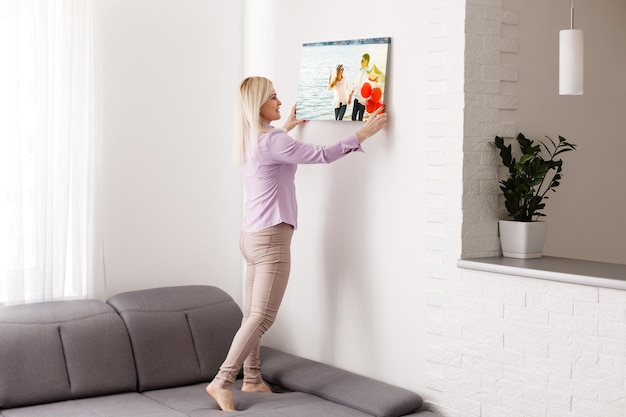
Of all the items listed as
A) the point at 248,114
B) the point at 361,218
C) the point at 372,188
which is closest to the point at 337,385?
the point at 361,218

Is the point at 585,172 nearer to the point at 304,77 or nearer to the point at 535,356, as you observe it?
the point at 535,356

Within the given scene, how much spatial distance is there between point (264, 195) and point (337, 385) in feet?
3.09

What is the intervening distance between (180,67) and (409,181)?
5.28 ft

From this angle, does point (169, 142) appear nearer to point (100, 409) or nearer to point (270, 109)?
point (270, 109)

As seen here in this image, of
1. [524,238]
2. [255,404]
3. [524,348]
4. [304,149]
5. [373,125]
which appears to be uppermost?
[373,125]

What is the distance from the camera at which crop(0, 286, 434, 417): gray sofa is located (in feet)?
12.7

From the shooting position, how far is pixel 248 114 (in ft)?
13.6

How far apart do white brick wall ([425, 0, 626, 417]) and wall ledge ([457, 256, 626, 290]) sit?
0.12ft

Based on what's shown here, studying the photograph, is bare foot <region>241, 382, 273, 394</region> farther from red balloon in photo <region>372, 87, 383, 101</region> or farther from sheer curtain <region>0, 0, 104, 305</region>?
red balloon in photo <region>372, 87, 383, 101</region>

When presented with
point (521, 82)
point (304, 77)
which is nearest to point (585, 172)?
point (521, 82)

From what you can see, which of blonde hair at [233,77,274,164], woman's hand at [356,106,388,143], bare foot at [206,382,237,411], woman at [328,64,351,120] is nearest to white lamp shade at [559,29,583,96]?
woman's hand at [356,106,388,143]

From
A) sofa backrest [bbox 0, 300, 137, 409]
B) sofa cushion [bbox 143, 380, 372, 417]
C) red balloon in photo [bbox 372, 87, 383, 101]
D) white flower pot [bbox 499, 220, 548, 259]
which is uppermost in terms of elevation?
red balloon in photo [bbox 372, 87, 383, 101]

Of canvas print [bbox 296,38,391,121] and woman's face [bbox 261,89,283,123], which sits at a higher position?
canvas print [bbox 296,38,391,121]

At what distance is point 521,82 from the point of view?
12.6 ft
